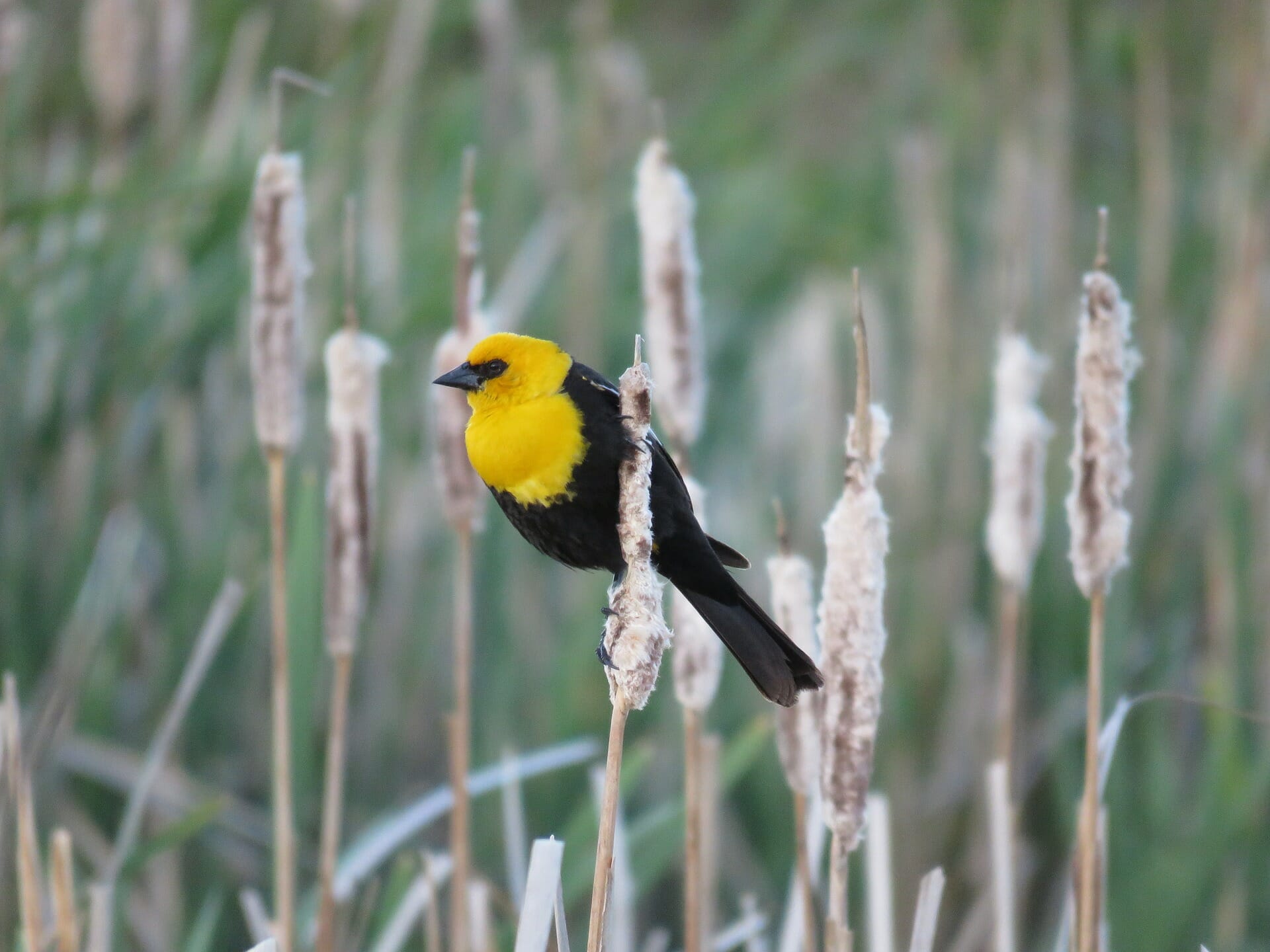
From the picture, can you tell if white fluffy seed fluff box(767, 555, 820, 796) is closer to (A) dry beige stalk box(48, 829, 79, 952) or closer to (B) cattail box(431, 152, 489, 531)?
(B) cattail box(431, 152, 489, 531)

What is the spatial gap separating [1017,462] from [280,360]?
29.1 inches

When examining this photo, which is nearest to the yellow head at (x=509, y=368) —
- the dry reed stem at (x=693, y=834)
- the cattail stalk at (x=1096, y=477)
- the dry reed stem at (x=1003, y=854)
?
the dry reed stem at (x=693, y=834)

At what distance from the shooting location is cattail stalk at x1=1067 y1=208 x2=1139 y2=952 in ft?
3.42

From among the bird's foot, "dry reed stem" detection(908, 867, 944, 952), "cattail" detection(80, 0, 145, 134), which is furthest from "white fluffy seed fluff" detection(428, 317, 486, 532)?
"cattail" detection(80, 0, 145, 134)

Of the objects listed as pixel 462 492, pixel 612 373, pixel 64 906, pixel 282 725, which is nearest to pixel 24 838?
pixel 64 906

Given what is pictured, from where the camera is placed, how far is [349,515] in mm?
1200

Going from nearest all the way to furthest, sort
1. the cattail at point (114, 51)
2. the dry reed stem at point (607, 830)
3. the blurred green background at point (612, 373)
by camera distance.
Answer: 1. the dry reed stem at point (607, 830)
2. the blurred green background at point (612, 373)
3. the cattail at point (114, 51)

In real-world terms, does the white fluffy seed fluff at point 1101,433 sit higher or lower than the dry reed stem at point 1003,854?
higher

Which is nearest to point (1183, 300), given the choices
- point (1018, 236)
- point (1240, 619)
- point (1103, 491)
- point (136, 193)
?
point (1240, 619)

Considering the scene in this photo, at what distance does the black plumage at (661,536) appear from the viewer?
1.02m

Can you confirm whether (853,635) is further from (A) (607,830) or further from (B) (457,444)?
(B) (457,444)

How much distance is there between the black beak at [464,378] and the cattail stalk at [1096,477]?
0.52 metres

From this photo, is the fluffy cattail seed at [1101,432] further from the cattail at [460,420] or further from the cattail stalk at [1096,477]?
the cattail at [460,420]

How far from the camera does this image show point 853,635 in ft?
3.19
